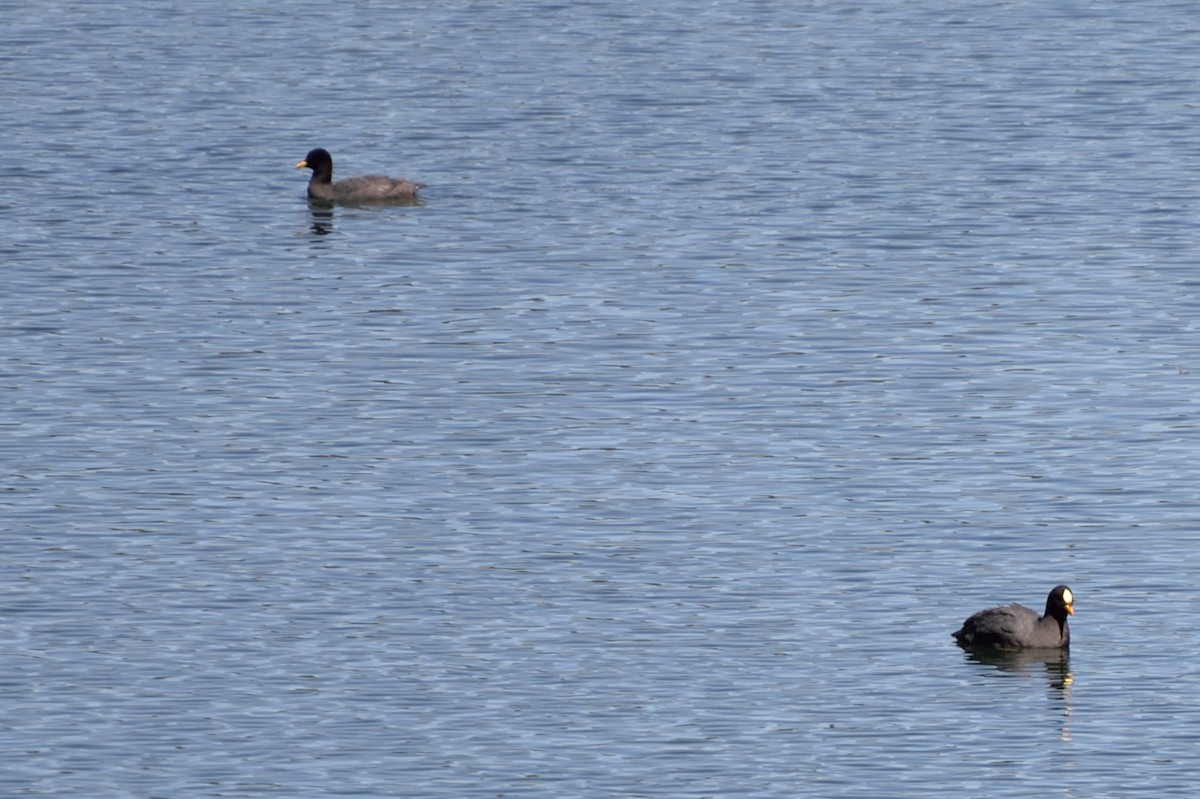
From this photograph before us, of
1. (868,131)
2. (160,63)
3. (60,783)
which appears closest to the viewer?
(60,783)

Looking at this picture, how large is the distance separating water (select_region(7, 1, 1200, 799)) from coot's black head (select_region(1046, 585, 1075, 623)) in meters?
0.50

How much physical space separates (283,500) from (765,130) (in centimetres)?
2238

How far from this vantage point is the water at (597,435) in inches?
949

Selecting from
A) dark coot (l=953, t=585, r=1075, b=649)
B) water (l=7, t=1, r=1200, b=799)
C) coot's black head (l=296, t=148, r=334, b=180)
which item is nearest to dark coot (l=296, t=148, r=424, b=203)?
coot's black head (l=296, t=148, r=334, b=180)

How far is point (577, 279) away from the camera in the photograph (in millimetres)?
39156

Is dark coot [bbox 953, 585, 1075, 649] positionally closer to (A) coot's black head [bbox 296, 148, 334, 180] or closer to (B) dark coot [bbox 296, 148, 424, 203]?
(B) dark coot [bbox 296, 148, 424, 203]

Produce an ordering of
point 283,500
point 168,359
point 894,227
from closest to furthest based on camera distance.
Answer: point 283,500, point 168,359, point 894,227

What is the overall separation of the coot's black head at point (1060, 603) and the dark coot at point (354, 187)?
20195 mm

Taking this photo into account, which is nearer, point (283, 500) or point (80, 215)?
point (283, 500)

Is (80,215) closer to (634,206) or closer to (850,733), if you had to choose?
(634,206)

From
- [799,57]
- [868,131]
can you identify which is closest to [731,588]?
[868,131]

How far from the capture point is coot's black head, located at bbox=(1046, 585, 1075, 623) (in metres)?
26.1

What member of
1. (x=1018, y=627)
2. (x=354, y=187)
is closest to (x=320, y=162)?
(x=354, y=187)

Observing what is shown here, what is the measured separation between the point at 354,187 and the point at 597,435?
13.4 m
